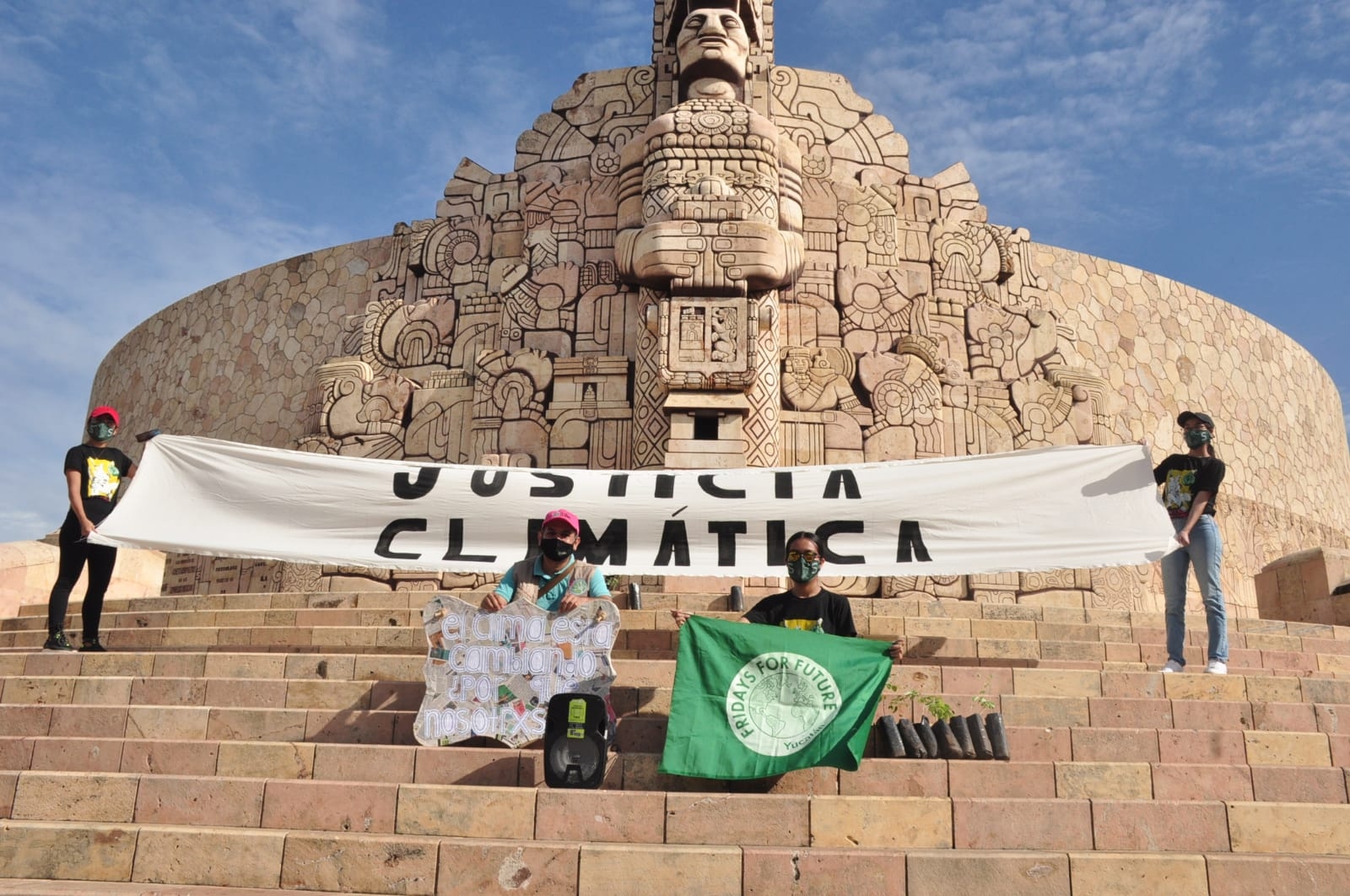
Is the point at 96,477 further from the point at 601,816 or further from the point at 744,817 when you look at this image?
the point at 744,817

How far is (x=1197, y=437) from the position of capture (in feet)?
20.9

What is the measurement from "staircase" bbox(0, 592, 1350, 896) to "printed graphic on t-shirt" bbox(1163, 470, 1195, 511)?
103cm

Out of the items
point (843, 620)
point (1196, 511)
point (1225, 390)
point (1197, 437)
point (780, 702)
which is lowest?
point (780, 702)

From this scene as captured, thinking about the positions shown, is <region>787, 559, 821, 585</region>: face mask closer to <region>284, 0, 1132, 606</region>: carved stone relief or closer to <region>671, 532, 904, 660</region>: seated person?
<region>671, 532, 904, 660</region>: seated person

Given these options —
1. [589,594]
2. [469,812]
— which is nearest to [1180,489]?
[589,594]

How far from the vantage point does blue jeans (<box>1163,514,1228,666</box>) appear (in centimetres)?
623

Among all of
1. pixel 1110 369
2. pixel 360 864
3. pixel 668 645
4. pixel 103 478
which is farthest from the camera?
pixel 1110 369

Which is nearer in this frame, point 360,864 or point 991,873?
point 991,873

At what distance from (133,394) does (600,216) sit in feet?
34.9

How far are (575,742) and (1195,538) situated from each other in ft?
13.4

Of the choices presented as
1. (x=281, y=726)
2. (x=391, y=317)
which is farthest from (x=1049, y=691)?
(x=391, y=317)

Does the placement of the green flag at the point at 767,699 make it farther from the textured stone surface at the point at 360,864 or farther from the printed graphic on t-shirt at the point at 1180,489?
the printed graphic on t-shirt at the point at 1180,489

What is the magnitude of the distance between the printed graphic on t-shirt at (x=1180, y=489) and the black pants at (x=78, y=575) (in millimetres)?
6394

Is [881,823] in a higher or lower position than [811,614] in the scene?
lower
